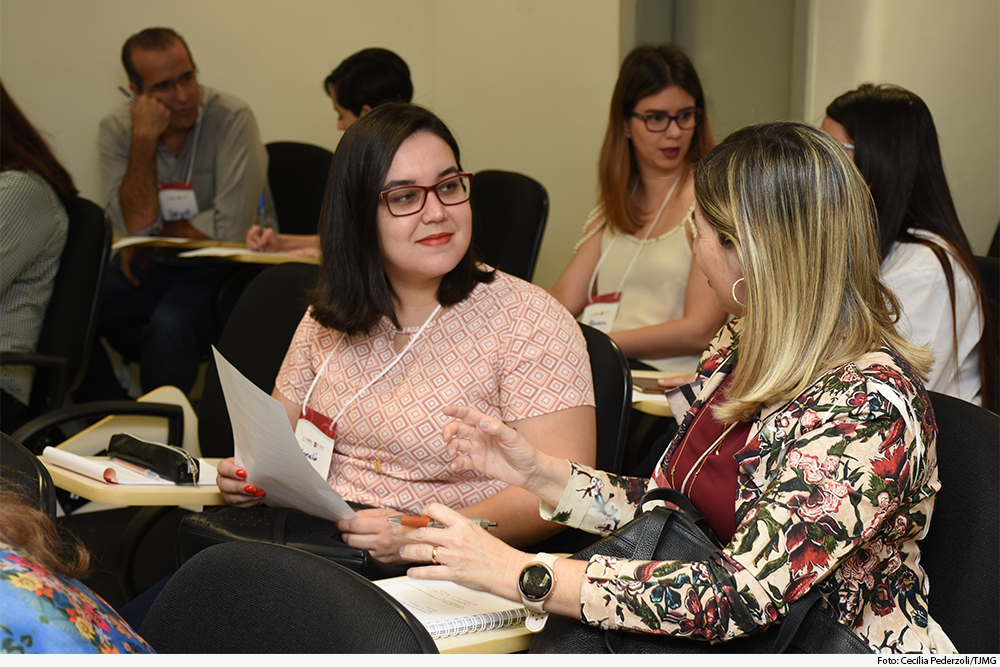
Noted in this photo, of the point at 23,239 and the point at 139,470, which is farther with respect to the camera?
the point at 23,239

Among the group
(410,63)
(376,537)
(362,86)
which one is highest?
(410,63)

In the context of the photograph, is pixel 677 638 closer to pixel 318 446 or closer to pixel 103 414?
pixel 318 446

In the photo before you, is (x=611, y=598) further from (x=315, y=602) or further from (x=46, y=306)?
(x=46, y=306)

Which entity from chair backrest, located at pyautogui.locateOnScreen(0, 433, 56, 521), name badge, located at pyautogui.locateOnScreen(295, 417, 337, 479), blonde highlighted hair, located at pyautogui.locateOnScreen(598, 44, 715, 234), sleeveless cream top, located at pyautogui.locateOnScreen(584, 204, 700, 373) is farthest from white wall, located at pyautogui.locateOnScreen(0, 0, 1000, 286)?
chair backrest, located at pyautogui.locateOnScreen(0, 433, 56, 521)

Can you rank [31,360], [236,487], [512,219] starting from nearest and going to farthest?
[236,487] < [31,360] < [512,219]

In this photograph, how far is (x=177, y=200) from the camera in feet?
13.3

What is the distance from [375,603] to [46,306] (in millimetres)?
2254

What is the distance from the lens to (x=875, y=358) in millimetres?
1148

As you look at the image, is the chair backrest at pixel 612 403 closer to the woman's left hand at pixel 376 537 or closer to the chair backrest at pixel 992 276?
the woman's left hand at pixel 376 537

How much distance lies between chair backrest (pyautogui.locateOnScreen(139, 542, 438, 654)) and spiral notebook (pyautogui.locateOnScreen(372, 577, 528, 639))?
20 centimetres

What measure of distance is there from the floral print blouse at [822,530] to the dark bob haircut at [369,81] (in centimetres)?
290

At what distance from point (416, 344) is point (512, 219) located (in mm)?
1543

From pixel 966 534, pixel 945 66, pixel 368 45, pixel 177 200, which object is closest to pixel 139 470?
pixel 966 534
